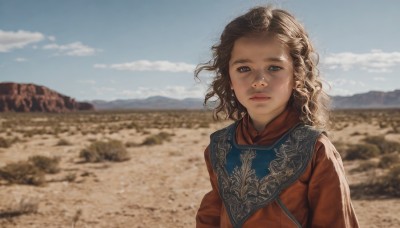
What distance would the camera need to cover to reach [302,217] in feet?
5.49

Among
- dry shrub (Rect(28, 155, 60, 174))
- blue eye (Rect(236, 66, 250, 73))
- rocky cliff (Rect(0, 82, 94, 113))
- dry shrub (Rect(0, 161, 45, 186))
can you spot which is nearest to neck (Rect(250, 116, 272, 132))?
blue eye (Rect(236, 66, 250, 73))

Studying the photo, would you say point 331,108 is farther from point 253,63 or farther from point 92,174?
point 92,174

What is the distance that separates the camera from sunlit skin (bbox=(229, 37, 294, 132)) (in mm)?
1769

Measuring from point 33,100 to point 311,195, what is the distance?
17246cm

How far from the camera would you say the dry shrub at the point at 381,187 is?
753 cm

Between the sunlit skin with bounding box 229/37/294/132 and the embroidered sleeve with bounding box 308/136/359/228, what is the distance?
28 centimetres

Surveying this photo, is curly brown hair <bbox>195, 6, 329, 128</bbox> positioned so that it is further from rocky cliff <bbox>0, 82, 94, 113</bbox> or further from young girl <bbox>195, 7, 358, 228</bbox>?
rocky cliff <bbox>0, 82, 94, 113</bbox>

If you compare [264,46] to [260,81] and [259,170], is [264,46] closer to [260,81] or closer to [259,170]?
[260,81]

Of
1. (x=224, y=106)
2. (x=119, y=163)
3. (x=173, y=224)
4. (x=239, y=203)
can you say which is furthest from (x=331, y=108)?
(x=119, y=163)

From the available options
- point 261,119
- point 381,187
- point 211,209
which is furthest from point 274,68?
point 381,187

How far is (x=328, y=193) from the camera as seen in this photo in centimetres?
156

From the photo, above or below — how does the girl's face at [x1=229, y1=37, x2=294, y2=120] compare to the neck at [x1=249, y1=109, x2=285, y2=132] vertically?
above

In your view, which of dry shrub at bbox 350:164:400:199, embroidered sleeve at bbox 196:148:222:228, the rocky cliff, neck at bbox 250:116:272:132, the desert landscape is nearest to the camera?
neck at bbox 250:116:272:132

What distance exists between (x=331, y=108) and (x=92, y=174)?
9172 millimetres
